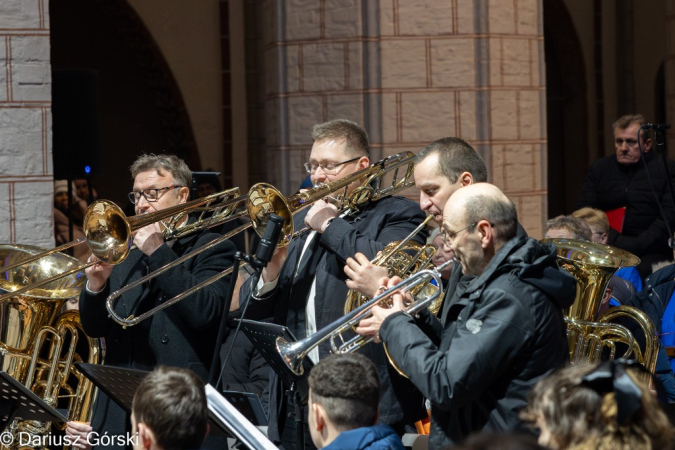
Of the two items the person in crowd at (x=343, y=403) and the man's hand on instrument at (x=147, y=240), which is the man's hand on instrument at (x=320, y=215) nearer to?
the man's hand on instrument at (x=147, y=240)

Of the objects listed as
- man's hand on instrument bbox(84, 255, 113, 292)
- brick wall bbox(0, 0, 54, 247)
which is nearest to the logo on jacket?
man's hand on instrument bbox(84, 255, 113, 292)

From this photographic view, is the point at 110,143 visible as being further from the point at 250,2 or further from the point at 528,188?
the point at 528,188

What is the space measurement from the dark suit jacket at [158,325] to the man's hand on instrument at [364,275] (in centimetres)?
74

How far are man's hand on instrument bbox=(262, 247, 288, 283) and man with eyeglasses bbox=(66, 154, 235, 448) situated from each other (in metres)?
0.23

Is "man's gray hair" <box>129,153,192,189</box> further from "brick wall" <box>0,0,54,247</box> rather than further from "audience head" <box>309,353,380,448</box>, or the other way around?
"audience head" <box>309,353,380,448</box>

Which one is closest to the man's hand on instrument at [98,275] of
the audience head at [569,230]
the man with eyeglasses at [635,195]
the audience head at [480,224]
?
the audience head at [480,224]

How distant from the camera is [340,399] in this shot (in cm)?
304

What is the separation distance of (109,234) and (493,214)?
5.36 ft

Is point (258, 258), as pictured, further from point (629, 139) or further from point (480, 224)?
point (629, 139)

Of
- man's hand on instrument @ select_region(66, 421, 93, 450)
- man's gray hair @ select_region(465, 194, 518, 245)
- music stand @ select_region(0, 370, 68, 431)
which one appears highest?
man's gray hair @ select_region(465, 194, 518, 245)

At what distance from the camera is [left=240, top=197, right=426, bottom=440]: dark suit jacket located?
3.87m

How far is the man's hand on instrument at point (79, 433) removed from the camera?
4328 mm

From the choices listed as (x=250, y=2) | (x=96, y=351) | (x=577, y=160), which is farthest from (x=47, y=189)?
(x=577, y=160)

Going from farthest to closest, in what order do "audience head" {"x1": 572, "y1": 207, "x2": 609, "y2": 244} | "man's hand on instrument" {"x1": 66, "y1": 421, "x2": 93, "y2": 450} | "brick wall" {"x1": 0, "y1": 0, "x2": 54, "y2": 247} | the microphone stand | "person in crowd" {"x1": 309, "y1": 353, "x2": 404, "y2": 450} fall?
"audience head" {"x1": 572, "y1": 207, "x2": 609, "y2": 244} → "brick wall" {"x1": 0, "y1": 0, "x2": 54, "y2": 247} → "man's hand on instrument" {"x1": 66, "y1": 421, "x2": 93, "y2": 450} → the microphone stand → "person in crowd" {"x1": 309, "y1": 353, "x2": 404, "y2": 450}
